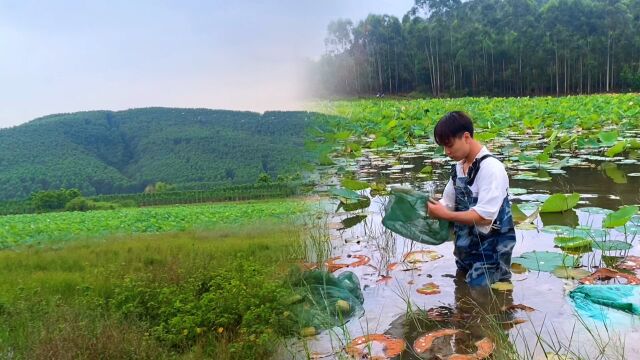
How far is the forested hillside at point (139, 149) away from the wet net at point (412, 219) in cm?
4029

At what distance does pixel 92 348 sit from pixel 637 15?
1701 inches

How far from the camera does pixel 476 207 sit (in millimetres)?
2547

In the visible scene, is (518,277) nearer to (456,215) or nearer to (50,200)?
(456,215)

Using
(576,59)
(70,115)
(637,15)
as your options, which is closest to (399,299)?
(576,59)

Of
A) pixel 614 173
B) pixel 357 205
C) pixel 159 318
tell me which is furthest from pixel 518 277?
pixel 614 173

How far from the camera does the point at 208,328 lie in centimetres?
223

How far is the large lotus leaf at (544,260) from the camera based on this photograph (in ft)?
9.11

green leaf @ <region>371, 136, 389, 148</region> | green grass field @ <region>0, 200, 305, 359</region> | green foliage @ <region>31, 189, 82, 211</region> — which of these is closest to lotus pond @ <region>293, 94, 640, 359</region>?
green grass field @ <region>0, 200, 305, 359</region>

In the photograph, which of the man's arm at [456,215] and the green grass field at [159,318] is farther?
the man's arm at [456,215]

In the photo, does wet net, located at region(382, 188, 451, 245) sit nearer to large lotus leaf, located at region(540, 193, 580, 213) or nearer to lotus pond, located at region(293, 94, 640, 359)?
lotus pond, located at region(293, 94, 640, 359)

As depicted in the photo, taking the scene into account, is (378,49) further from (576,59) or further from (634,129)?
(634,129)

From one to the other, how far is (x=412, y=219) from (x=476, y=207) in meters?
0.40

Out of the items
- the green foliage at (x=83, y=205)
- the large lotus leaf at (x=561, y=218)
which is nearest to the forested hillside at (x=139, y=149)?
the green foliage at (x=83, y=205)

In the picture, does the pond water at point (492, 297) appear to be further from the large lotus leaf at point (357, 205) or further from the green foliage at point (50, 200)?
the green foliage at point (50, 200)
